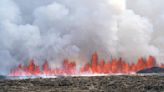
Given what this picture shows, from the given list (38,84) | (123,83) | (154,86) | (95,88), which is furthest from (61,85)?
(154,86)

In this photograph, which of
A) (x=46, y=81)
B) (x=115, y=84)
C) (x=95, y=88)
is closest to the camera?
(x=95, y=88)

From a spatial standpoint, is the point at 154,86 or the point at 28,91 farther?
the point at 154,86

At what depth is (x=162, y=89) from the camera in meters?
46.4

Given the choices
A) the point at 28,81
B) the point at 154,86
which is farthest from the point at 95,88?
the point at 28,81

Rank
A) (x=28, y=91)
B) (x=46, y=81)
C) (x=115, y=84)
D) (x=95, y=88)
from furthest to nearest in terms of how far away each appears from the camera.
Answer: (x=46, y=81), (x=115, y=84), (x=95, y=88), (x=28, y=91)

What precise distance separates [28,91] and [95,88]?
1107cm

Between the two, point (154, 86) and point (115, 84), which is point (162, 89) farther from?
point (115, 84)

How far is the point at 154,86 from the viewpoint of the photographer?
48469mm

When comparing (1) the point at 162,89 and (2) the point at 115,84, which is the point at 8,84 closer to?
(2) the point at 115,84

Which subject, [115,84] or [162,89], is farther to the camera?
[115,84]

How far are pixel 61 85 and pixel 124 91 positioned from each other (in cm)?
1269

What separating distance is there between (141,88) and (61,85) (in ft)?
47.8

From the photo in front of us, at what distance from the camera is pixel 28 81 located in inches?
2224

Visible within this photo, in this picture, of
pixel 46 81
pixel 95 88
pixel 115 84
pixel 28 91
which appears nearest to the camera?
pixel 28 91
